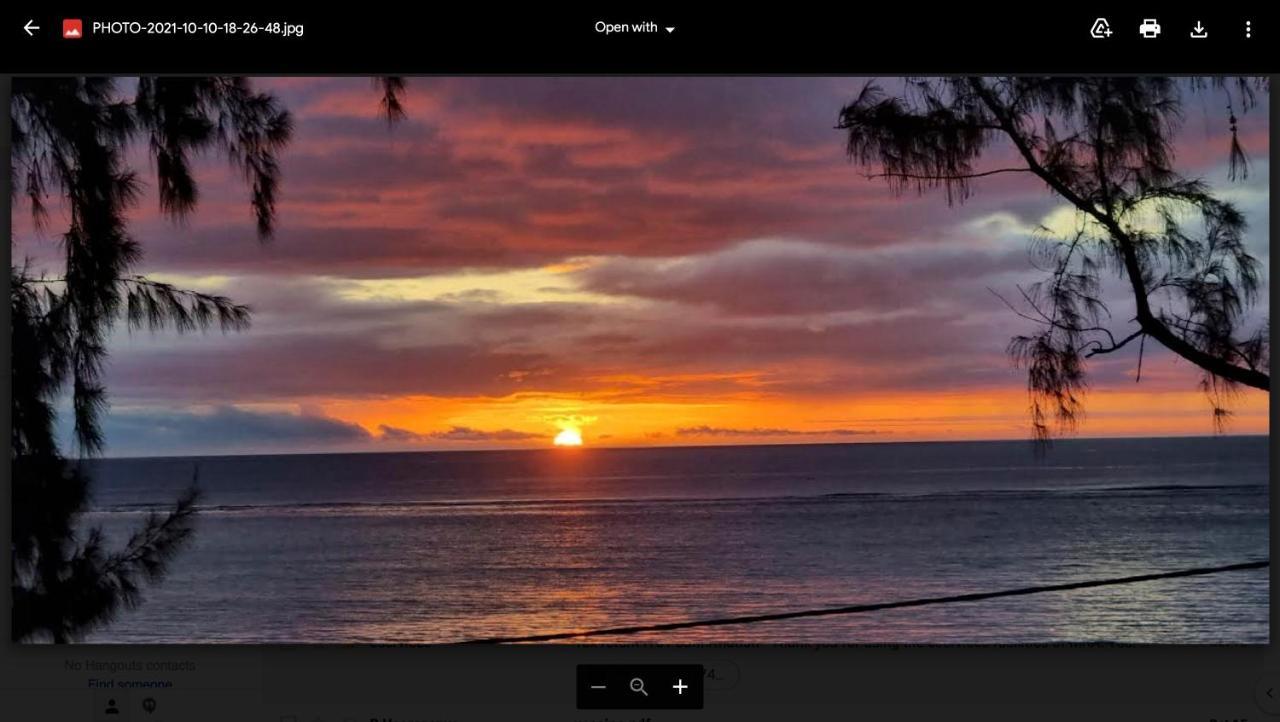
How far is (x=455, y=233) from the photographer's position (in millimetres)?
36375

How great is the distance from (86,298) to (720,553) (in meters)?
35.7

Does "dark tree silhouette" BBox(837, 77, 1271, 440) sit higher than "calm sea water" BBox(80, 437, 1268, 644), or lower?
higher

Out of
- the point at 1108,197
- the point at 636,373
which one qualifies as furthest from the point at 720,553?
the point at 1108,197

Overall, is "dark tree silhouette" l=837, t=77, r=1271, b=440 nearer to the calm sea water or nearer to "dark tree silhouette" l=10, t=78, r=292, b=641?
"dark tree silhouette" l=10, t=78, r=292, b=641

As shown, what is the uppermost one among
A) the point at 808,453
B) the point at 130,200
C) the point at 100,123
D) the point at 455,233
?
A: the point at 455,233

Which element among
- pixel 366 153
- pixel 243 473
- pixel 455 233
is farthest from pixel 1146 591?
pixel 243 473

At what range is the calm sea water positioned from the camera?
23.8 m

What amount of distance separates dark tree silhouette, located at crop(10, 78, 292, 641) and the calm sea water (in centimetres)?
825

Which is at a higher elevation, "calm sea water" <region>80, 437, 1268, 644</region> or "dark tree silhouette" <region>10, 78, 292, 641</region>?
"dark tree silhouette" <region>10, 78, 292, 641</region>

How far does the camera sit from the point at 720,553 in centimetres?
3872

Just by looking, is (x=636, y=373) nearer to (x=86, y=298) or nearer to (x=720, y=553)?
(x=720, y=553)

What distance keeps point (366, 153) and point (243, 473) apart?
189 feet

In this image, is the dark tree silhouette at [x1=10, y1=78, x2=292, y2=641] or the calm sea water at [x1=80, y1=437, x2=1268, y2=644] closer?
the dark tree silhouette at [x1=10, y1=78, x2=292, y2=641]
